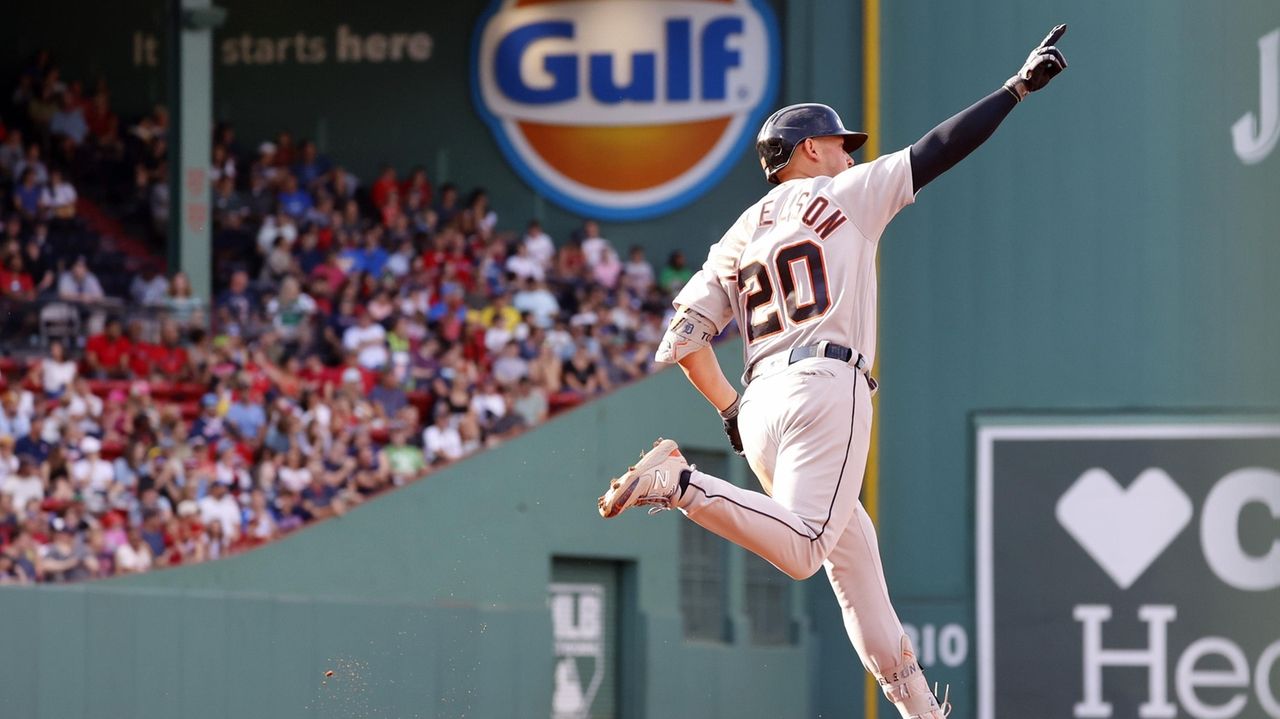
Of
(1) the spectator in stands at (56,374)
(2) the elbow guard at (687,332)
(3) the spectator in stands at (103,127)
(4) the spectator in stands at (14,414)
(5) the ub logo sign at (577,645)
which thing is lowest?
(5) the ub logo sign at (577,645)

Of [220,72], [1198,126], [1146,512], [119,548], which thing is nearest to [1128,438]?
[1146,512]

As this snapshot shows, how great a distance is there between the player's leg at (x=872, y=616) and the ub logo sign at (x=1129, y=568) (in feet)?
25.3

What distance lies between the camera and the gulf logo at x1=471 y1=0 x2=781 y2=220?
21.7 meters

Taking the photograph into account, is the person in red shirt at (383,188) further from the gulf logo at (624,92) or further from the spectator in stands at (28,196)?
the spectator in stands at (28,196)

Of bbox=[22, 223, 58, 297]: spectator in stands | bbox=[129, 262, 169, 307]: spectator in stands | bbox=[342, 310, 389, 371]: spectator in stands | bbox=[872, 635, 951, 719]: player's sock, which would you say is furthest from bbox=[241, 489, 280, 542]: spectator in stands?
bbox=[872, 635, 951, 719]: player's sock

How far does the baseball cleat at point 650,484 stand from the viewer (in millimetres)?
6117

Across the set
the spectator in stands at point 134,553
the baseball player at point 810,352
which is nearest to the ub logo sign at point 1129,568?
the spectator in stands at point 134,553

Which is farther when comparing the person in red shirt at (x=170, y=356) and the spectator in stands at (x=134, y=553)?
the person in red shirt at (x=170, y=356)

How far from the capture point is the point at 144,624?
11.1 meters

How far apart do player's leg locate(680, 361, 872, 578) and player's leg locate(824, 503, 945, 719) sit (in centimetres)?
21

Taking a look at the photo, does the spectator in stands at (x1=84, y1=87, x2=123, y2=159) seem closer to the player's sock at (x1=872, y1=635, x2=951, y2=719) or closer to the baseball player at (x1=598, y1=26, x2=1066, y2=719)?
the baseball player at (x1=598, y1=26, x2=1066, y2=719)

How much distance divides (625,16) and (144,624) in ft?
40.3

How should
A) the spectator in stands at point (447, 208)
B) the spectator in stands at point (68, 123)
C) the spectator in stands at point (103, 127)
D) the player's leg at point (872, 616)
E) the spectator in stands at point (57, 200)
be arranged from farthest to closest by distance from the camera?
the spectator in stands at point (447, 208), the spectator in stands at point (103, 127), the spectator in stands at point (68, 123), the spectator in stands at point (57, 200), the player's leg at point (872, 616)

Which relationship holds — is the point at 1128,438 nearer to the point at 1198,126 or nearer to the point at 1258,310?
the point at 1258,310
